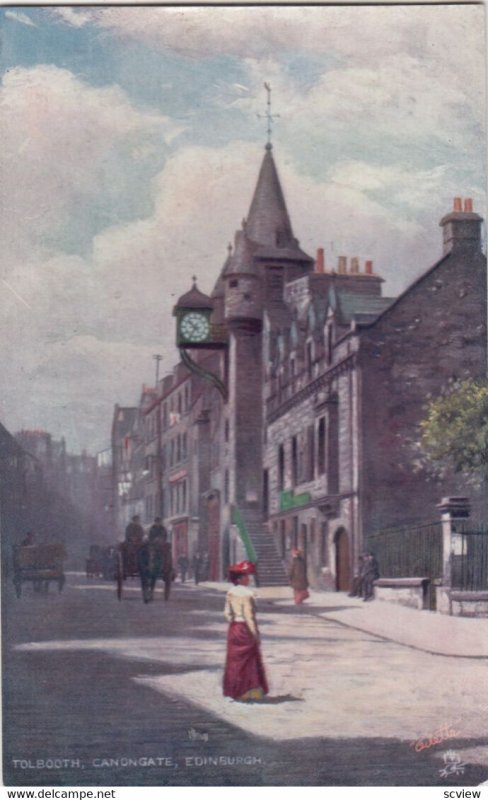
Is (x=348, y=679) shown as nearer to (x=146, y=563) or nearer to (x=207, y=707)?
(x=207, y=707)

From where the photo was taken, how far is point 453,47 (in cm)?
1180

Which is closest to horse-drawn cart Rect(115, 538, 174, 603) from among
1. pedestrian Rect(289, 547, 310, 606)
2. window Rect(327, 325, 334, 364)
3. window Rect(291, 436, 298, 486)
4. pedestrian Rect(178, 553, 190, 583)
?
pedestrian Rect(178, 553, 190, 583)

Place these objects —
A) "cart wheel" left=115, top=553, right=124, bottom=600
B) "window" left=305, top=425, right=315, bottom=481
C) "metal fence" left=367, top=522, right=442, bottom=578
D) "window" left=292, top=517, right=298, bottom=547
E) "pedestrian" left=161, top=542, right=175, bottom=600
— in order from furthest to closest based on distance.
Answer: "window" left=305, top=425, right=315, bottom=481
"window" left=292, top=517, right=298, bottom=547
"metal fence" left=367, top=522, right=442, bottom=578
"pedestrian" left=161, top=542, right=175, bottom=600
"cart wheel" left=115, top=553, right=124, bottom=600

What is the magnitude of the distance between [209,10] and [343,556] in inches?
250

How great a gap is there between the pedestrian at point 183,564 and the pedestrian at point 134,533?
1.70 feet

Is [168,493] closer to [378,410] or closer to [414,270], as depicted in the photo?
[378,410]

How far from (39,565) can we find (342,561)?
12.1 ft

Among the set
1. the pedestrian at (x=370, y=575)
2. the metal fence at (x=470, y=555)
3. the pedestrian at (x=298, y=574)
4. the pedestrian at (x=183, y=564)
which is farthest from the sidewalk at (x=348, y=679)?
the pedestrian at (x=370, y=575)

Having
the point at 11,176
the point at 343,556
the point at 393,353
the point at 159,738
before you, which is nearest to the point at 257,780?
the point at 159,738

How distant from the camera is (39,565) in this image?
38.3 feet

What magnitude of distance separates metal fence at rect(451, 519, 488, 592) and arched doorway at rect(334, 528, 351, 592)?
1312 millimetres

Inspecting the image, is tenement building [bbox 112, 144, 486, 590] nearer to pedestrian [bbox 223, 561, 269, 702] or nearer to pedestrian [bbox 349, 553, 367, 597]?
pedestrian [bbox 349, 553, 367, 597]
